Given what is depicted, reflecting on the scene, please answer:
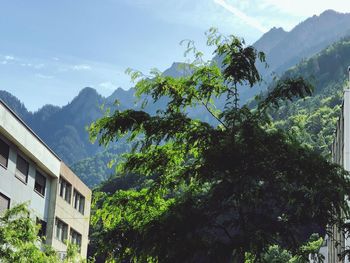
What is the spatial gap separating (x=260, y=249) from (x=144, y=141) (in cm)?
289

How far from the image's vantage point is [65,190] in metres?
50.7

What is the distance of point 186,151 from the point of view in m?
10.5

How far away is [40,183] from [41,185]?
0.28 m

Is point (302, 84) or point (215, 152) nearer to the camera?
point (215, 152)

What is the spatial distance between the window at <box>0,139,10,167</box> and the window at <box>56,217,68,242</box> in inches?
433

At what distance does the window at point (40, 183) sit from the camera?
145 feet

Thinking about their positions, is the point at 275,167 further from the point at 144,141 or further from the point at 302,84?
the point at 144,141

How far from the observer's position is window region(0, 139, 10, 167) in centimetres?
3722

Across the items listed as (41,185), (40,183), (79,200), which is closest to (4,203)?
(40,183)

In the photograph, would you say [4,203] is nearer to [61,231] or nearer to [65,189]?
[61,231]

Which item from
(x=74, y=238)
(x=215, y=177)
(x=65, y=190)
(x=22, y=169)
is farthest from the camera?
(x=74, y=238)

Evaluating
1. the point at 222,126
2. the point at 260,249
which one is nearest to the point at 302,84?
the point at 222,126

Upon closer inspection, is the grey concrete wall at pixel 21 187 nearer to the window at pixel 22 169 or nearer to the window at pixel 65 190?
the window at pixel 22 169

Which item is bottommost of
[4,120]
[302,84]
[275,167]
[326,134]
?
[275,167]
